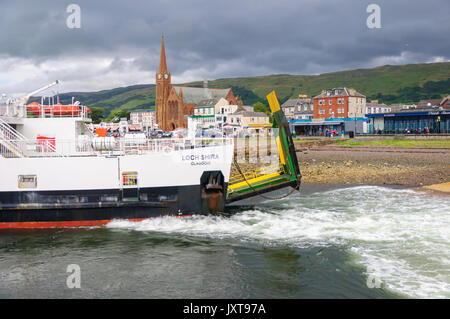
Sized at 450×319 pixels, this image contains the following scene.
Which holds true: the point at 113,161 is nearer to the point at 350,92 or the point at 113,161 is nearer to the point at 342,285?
the point at 342,285

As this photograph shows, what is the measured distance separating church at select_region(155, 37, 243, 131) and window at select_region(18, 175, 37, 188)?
432 ft

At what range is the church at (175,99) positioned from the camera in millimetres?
153625

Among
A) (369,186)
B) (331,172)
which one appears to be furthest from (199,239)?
(331,172)

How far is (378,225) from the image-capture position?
57.2ft

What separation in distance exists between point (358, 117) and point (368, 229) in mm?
81980

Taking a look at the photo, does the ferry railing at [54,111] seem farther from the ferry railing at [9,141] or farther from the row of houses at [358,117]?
the row of houses at [358,117]

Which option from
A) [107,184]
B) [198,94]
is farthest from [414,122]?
[198,94]

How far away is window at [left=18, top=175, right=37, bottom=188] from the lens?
17.4 metres

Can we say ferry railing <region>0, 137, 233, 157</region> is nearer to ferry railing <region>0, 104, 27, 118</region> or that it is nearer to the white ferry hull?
the white ferry hull

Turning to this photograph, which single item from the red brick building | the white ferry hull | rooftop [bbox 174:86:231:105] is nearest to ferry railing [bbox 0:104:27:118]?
→ the white ferry hull

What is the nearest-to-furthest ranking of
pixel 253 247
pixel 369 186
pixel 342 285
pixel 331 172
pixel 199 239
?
pixel 342 285, pixel 253 247, pixel 199 239, pixel 369 186, pixel 331 172

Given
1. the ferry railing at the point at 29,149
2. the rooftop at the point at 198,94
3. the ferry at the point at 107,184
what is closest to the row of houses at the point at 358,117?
the rooftop at the point at 198,94

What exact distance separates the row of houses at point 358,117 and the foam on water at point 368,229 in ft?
158

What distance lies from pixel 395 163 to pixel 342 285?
3025 cm
